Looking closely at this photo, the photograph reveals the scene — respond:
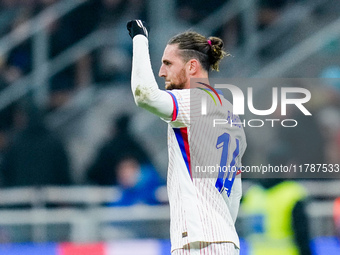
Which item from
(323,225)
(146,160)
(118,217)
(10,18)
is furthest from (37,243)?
(10,18)

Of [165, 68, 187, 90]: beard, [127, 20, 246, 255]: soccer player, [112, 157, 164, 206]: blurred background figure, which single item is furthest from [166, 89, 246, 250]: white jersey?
[112, 157, 164, 206]: blurred background figure

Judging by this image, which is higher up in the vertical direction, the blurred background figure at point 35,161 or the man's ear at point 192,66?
the blurred background figure at point 35,161

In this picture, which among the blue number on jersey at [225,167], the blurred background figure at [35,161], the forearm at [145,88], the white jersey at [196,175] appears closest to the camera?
the forearm at [145,88]

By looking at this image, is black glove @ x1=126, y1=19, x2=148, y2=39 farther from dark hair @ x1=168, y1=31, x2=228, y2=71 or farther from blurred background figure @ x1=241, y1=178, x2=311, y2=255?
blurred background figure @ x1=241, y1=178, x2=311, y2=255

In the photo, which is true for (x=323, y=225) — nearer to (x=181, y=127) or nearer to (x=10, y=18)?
(x=181, y=127)

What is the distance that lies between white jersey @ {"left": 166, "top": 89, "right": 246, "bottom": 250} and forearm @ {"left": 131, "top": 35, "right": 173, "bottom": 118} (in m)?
0.08

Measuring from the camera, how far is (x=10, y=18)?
10180 millimetres

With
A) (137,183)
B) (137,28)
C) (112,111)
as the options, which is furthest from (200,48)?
(112,111)

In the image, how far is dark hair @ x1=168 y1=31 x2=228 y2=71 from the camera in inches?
146

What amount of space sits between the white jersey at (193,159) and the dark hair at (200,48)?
0.20 meters

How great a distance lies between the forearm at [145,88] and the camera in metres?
3.33

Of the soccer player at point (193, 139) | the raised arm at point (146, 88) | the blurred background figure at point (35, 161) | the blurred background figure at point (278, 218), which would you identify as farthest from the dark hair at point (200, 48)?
the blurred background figure at point (35, 161)

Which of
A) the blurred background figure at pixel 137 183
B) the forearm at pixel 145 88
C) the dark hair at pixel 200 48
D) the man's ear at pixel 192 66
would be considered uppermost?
the blurred background figure at pixel 137 183

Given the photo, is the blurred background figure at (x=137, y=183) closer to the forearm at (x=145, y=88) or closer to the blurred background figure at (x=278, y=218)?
the blurred background figure at (x=278, y=218)
